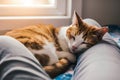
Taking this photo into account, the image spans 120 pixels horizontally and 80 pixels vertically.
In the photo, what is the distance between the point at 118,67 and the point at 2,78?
1.52ft

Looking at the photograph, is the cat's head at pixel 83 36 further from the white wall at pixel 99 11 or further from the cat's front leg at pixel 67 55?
the white wall at pixel 99 11

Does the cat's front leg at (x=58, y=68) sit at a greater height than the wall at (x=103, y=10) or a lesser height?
lesser

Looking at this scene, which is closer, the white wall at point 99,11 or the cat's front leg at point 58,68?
the cat's front leg at point 58,68

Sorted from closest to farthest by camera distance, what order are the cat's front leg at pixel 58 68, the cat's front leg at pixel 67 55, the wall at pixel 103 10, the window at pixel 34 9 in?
the cat's front leg at pixel 58 68 < the cat's front leg at pixel 67 55 < the window at pixel 34 9 < the wall at pixel 103 10

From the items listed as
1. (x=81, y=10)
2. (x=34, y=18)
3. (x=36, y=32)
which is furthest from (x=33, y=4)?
(x=36, y=32)

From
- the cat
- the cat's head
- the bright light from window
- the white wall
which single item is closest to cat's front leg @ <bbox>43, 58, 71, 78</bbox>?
the cat

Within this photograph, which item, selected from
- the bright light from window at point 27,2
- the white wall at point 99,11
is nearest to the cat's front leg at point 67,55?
the white wall at point 99,11

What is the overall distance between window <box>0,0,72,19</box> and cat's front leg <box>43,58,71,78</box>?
599 millimetres

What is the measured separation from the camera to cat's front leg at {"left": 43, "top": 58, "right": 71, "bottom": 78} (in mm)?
1146

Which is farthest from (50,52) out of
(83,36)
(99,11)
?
(99,11)

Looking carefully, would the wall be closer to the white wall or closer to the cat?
the white wall

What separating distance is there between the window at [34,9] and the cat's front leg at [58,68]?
599 millimetres

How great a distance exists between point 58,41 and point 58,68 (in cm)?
33

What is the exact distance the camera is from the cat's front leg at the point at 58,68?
115 cm
